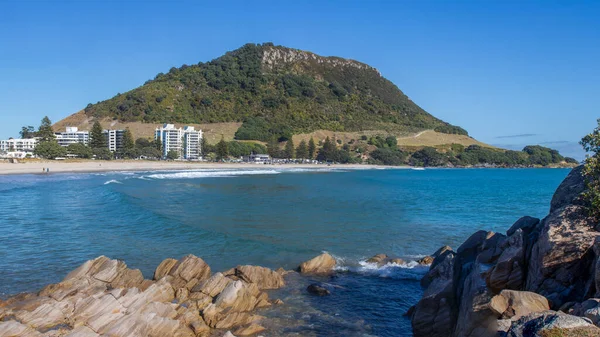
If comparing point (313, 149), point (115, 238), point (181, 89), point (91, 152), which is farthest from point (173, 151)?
point (115, 238)

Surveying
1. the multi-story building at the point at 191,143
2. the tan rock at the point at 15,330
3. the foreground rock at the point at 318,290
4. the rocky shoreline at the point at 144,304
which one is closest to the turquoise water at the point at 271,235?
the foreground rock at the point at 318,290

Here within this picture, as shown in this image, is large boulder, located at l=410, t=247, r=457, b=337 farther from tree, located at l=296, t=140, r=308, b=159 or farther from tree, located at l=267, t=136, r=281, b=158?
tree, located at l=267, t=136, r=281, b=158

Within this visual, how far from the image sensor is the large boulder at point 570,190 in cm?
974

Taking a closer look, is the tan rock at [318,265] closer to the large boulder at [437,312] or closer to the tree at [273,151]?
the large boulder at [437,312]

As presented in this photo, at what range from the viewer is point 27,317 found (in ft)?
32.9

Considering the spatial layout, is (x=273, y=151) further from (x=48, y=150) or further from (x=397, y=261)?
(x=397, y=261)

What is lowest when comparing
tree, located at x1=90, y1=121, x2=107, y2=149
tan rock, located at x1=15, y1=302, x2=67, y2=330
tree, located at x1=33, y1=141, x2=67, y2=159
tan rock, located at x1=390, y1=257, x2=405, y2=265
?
tan rock, located at x1=390, y1=257, x2=405, y2=265

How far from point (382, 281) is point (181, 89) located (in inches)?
6959

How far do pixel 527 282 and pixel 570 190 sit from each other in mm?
3012

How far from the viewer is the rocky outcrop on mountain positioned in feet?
31.0

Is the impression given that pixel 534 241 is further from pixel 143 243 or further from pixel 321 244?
pixel 143 243

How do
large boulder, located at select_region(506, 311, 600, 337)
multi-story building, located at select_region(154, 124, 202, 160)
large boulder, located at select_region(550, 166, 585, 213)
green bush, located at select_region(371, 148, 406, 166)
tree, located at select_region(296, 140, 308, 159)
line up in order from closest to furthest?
large boulder, located at select_region(506, 311, 600, 337), large boulder, located at select_region(550, 166, 585, 213), tree, located at select_region(296, 140, 308, 159), multi-story building, located at select_region(154, 124, 202, 160), green bush, located at select_region(371, 148, 406, 166)

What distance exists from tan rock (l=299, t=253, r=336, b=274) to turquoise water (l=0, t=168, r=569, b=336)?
0.64 meters

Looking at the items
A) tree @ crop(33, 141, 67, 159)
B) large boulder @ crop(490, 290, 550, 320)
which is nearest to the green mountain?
tree @ crop(33, 141, 67, 159)
